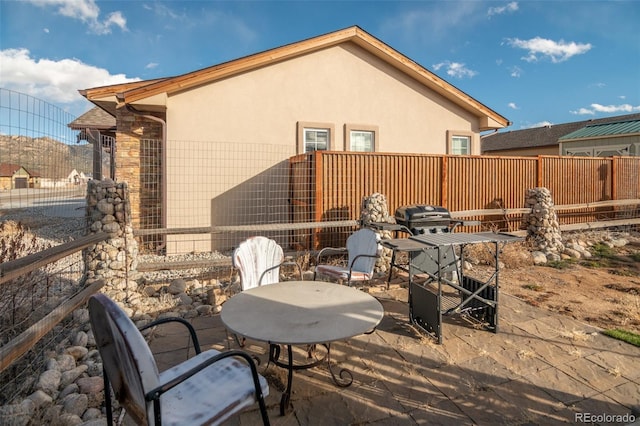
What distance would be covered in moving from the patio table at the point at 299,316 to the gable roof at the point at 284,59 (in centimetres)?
557

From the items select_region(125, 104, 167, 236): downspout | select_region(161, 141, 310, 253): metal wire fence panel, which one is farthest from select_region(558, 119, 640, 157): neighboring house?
select_region(125, 104, 167, 236): downspout

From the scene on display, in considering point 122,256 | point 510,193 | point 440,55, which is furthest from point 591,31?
point 122,256

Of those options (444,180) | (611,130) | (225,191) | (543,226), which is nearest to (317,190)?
(225,191)

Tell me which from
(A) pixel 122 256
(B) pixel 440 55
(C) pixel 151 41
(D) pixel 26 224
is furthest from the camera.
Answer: (B) pixel 440 55

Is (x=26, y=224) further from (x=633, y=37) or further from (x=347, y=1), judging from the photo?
(x=633, y=37)

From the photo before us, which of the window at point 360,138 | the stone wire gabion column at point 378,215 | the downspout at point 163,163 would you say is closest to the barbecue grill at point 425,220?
the stone wire gabion column at point 378,215

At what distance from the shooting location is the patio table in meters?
2.07

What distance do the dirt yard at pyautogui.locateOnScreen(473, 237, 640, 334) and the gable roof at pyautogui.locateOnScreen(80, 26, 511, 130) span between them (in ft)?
14.1

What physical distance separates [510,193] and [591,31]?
6.92 metres

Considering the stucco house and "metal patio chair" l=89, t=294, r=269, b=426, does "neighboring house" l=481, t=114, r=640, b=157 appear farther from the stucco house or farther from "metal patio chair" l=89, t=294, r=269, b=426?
"metal patio chair" l=89, t=294, r=269, b=426

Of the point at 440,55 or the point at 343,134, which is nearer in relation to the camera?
the point at 343,134

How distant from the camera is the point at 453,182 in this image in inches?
307

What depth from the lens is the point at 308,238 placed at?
21.7ft

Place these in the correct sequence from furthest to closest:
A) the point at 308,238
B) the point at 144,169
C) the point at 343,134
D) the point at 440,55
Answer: the point at 440,55, the point at 343,134, the point at 144,169, the point at 308,238
